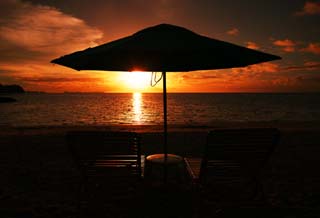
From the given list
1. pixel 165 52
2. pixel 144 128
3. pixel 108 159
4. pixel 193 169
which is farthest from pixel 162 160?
pixel 144 128

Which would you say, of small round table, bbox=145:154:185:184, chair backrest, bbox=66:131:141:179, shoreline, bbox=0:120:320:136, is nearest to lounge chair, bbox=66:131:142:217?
chair backrest, bbox=66:131:141:179

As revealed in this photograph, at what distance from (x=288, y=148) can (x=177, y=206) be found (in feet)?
20.9

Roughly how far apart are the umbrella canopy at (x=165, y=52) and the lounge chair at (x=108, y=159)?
2.78 ft

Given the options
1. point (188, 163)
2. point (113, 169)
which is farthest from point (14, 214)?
point (188, 163)

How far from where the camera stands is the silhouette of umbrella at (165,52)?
285 cm

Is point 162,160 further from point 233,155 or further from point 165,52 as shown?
point 165,52


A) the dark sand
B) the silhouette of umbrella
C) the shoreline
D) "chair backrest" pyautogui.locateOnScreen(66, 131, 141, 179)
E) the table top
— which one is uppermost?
the silhouette of umbrella

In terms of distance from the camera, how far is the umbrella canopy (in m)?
2.85

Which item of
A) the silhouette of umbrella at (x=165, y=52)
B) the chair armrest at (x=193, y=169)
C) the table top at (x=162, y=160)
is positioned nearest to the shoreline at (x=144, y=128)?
the chair armrest at (x=193, y=169)

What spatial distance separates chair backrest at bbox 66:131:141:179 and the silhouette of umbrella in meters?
0.84

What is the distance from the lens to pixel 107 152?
3.24 meters

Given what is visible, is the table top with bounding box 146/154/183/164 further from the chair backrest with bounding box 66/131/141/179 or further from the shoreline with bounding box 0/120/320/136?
the shoreline with bounding box 0/120/320/136

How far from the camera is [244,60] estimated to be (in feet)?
10.3

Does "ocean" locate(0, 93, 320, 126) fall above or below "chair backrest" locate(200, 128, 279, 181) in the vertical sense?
below
